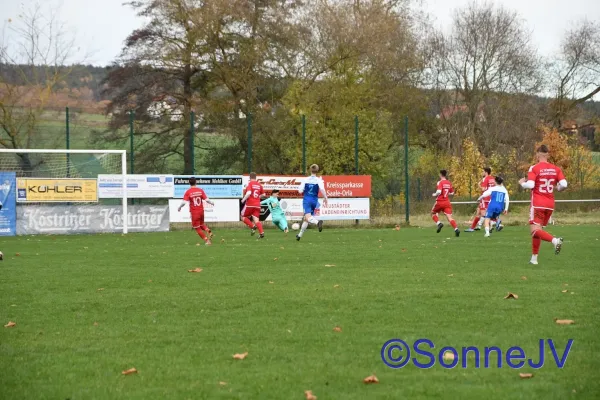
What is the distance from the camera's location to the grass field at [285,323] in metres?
6.09

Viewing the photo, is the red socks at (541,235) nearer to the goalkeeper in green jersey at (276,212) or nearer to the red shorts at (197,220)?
the red shorts at (197,220)

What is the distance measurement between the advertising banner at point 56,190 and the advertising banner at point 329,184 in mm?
5186

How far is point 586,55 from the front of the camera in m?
51.6

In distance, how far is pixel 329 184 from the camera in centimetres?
3022

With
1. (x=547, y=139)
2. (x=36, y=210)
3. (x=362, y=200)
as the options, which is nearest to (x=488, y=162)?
(x=547, y=139)

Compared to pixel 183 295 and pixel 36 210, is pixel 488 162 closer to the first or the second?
pixel 36 210

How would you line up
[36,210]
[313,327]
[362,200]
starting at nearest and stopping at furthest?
[313,327], [36,210], [362,200]

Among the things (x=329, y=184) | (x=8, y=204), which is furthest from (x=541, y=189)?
(x=8, y=204)

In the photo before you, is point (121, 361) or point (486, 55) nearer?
point (121, 361)

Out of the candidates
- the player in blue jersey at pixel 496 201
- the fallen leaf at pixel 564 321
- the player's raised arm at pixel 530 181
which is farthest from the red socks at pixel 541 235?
the player in blue jersey at pixel 496 201

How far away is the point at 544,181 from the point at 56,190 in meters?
16.7

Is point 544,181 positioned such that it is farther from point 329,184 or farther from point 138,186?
point 138,186

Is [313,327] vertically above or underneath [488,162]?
underneath

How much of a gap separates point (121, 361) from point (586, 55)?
49.4 m
